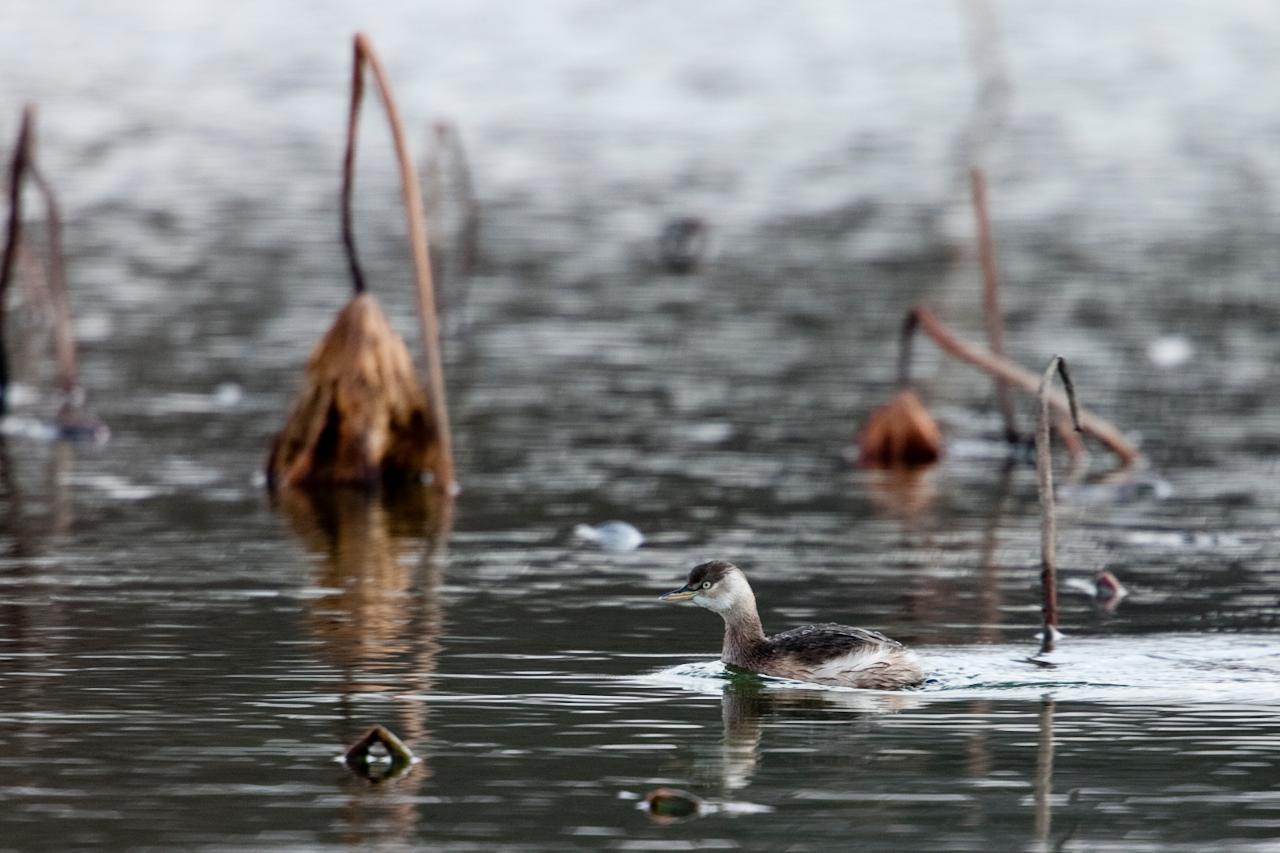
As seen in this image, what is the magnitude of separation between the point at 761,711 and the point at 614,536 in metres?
5.05

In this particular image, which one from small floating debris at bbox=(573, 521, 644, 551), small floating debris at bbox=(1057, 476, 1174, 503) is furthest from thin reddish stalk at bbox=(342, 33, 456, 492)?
small floating debris at bbox=(1057, 476, 1174, 503)

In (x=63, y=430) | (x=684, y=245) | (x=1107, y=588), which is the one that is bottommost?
(x=1107, y=588)

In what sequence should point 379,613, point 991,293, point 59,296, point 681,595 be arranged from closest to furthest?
1. point 681,595
2. point 379,613
3. point 991,293
4. point 59,296

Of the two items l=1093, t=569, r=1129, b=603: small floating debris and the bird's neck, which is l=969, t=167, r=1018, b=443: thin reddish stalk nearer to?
l=1093, t=569, r=1129, b=603: small floating debris

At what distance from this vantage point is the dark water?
9539 millimetres

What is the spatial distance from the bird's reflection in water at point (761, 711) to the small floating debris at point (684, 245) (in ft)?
69.8

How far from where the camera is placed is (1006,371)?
1845cm

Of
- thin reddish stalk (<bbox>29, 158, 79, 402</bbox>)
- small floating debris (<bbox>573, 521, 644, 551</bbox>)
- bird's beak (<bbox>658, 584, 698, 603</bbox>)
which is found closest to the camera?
bird's beak (<bbox>658, 584, 698, 603</bbox>)

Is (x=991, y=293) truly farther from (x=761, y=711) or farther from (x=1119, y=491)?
(x=761, y=711)

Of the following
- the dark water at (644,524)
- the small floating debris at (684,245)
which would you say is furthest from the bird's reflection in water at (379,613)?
the small floating debris at (684,245)

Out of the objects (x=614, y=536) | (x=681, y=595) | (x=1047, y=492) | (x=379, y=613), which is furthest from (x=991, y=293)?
(x=681, y=595)

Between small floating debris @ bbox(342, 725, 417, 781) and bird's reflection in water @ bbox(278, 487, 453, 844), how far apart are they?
0.04 meters

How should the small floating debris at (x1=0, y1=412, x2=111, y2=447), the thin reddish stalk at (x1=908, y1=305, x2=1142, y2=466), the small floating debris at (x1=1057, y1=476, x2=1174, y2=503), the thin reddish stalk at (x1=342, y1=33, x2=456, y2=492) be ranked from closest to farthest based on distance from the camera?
the thin reddish stalk at (x1=342, y1=33, x2=456, y2=492) < the thin reddish stalk at (x1=908, y1=305, x2=1142, y2=466) < the small floating debris at (x1=1057, y1=476, x2=1174, y2=503) < the small floating debris at (x1=0, y1=412, x2=111, y2=447)

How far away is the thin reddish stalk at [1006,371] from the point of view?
1819cm
